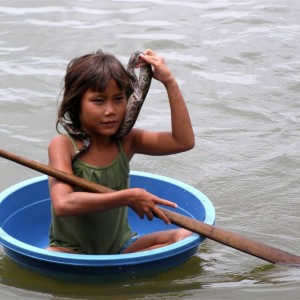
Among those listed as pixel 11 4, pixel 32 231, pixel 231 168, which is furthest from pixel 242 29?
A: pixel 32 231

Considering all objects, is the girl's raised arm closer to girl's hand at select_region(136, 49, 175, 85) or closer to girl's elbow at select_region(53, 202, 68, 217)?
girl's hand at select_region(136, 49, 175, 85)

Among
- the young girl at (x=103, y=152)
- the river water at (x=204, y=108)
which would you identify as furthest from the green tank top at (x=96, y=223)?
the river water at (x=204, y=108)

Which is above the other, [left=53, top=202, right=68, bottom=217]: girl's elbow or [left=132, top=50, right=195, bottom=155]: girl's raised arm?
[left=132, top=50, right=195, bottom=155]: girl's raised arm

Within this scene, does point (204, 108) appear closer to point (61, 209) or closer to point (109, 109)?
point (109, 109)

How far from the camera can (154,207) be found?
2992mm

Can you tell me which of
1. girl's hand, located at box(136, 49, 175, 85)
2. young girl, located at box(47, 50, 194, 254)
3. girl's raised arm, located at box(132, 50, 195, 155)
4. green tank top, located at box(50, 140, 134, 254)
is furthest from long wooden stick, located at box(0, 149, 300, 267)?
girl's hand, located at box(136, 49, 175, 85)

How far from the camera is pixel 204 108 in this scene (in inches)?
219

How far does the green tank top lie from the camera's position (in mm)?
3328

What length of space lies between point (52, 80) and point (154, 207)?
3174 mm

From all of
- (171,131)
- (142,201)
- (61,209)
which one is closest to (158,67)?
(171,131)

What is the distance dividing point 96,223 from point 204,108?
90.3 inches

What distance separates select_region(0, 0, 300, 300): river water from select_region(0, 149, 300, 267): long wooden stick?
8 centimetres

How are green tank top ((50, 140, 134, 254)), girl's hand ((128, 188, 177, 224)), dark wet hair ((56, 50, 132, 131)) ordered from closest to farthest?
1. girl's hand ((128, 188, 177, 224))
2. dark wet hair ((56, 50, 132, 131))
3. green tank top ((50, 140, 134, 254))

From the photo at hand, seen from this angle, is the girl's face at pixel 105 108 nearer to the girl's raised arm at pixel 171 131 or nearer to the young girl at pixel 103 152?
the young girl at pixel 103 152
